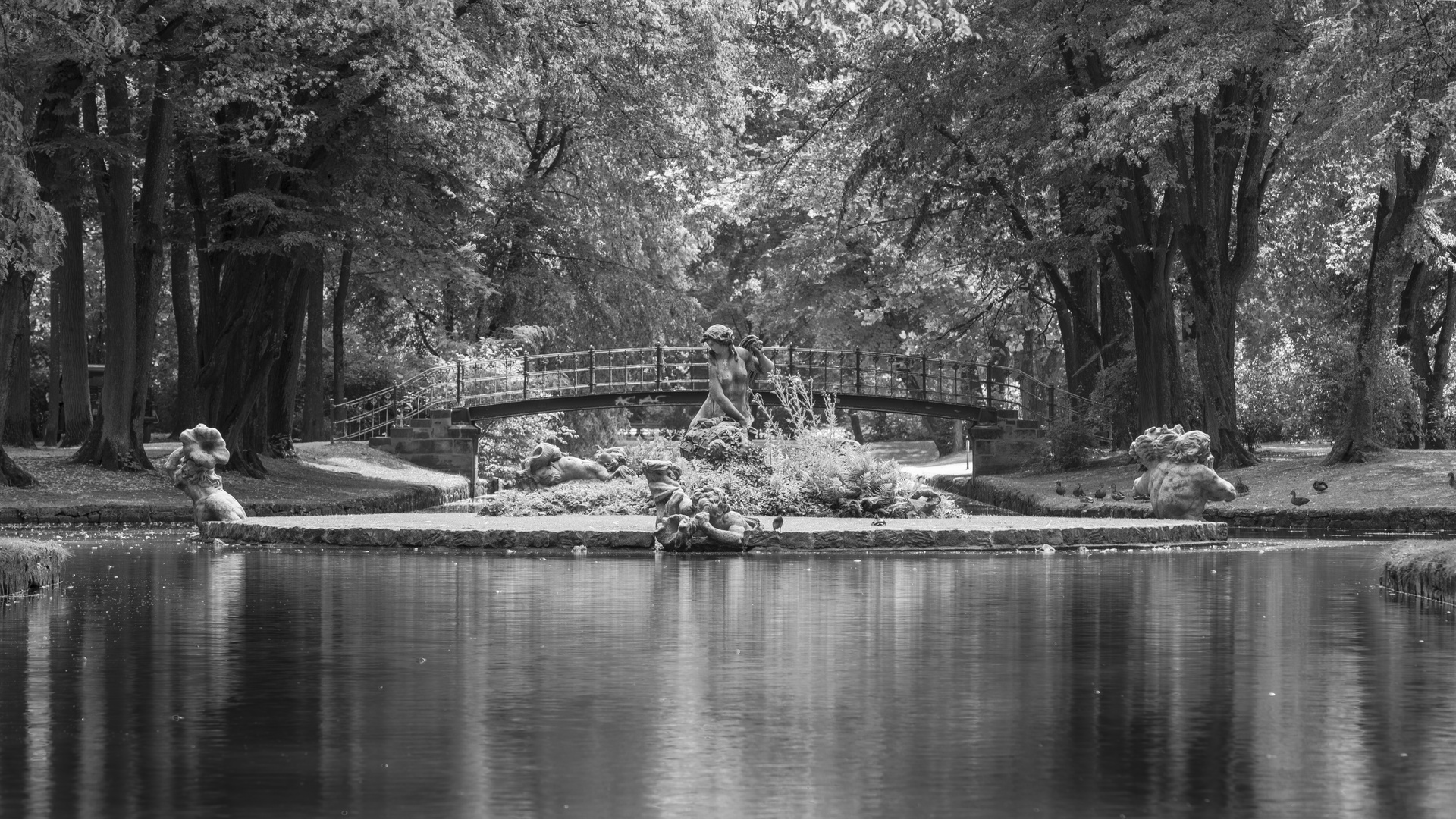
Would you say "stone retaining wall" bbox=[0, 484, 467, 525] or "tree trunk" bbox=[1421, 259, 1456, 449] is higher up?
"tree trunk" bbox=[1421, 259, 1456, 449]

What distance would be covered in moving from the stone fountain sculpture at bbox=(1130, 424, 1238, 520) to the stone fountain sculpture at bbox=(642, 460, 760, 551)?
256 inches

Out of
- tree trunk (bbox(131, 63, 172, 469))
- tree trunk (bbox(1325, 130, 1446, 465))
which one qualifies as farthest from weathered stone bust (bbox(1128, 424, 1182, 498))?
tree trunk (bbox(131, 63, 172, 469))

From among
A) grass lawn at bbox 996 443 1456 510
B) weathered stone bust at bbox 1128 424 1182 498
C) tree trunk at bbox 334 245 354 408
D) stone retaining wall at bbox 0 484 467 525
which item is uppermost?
tree trunk at bbox 334 245 354 408

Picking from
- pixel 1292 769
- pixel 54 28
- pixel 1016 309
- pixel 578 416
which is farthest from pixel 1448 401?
pixel 1292 769

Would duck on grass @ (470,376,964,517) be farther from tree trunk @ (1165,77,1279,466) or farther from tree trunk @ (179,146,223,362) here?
tree trunk @ (179,146,223,362)

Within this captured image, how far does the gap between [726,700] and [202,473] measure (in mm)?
16798

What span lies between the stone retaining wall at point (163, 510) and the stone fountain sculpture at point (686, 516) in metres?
9.92

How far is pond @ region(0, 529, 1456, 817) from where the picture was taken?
7.42 metres

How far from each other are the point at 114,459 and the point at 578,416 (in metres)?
21.8

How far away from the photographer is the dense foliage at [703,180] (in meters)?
30.5

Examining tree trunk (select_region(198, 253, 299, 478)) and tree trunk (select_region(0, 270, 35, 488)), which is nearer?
tree trunk (select_region(0, 270, 35, 488))

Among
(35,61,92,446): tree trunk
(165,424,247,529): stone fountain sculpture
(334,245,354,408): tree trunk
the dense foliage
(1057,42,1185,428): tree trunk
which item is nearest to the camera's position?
(165,424,247,529): stone fountain sculpture

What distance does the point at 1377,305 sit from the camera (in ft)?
118

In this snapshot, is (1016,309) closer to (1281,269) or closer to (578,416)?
(1281,269)
